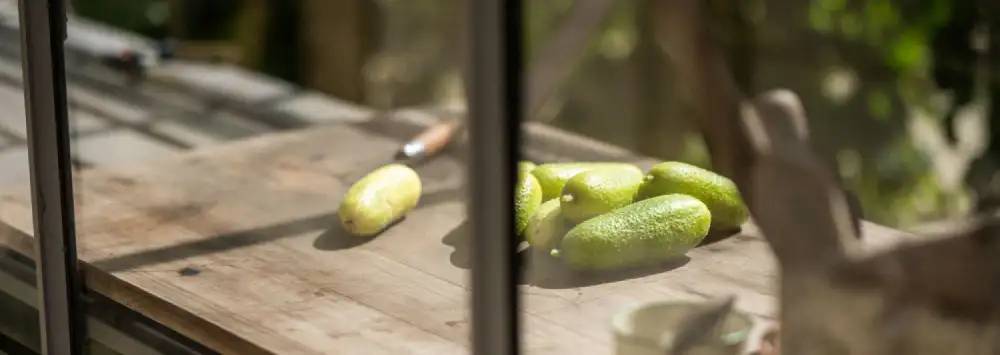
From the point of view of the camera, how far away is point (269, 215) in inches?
54.6

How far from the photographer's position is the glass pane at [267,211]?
3.51 feet

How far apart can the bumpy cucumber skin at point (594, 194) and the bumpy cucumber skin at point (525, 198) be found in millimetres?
97

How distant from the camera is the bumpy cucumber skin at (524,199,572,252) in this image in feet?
2.84

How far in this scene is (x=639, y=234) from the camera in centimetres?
98

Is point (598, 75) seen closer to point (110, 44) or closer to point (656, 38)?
point (656, 38)

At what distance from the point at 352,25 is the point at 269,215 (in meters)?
2.19

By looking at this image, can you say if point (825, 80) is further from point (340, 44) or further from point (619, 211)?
point (340, 44)

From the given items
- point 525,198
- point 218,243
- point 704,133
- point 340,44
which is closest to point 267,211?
point 218,243

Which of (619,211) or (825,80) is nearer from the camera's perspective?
(825,80)

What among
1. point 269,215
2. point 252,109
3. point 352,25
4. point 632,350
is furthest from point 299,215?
point 352,25

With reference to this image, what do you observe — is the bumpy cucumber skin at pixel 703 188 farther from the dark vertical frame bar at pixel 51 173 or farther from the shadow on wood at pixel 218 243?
the dark vertical frame bar at pixel 51 173

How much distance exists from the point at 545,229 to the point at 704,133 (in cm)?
19

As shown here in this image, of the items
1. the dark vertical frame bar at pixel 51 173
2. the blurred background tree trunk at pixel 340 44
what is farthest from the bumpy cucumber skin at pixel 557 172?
the blurred background tree trunk at pixel 340 44

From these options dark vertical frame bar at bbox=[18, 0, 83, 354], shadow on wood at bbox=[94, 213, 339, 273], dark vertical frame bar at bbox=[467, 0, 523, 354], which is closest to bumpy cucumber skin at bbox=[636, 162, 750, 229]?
dark vertical frame bar at bbox=[467, 0, 523, 354]
